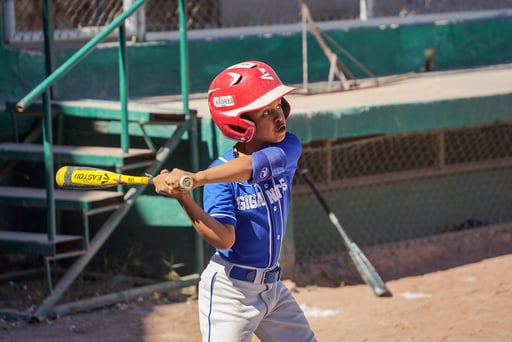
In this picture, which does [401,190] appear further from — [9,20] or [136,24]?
[9,20]

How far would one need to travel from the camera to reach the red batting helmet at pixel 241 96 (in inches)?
141

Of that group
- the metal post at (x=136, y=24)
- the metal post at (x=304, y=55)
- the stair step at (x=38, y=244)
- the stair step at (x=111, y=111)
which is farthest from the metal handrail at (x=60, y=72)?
the metal post at (x=304, y=55)

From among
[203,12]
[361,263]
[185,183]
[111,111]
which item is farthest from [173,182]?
[203,12]

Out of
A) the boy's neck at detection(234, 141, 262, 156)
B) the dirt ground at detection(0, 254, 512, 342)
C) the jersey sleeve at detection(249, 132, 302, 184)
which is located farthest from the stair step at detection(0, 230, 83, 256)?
the jersey sleeve at detection(249, 132, 302, 184)

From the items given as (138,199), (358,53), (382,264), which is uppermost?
(358,53)

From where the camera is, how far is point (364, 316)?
623 cm

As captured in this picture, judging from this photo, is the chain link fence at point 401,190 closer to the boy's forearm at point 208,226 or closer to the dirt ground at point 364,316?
the dirt ground at point 364,316

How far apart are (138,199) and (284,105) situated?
3234 millimetres

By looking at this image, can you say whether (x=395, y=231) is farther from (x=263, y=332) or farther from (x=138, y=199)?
(x=263, y=332)

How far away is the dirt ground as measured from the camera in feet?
19.0

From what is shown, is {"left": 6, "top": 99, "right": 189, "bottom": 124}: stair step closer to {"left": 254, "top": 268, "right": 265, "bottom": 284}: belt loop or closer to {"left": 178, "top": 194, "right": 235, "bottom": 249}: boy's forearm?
{"left": 254, "top": 268, "right": 265, "bottom": 284}: belt loop

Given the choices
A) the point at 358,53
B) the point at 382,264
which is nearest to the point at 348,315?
the point at 382,264

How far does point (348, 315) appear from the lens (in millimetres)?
6258

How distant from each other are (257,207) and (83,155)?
2924 mm
